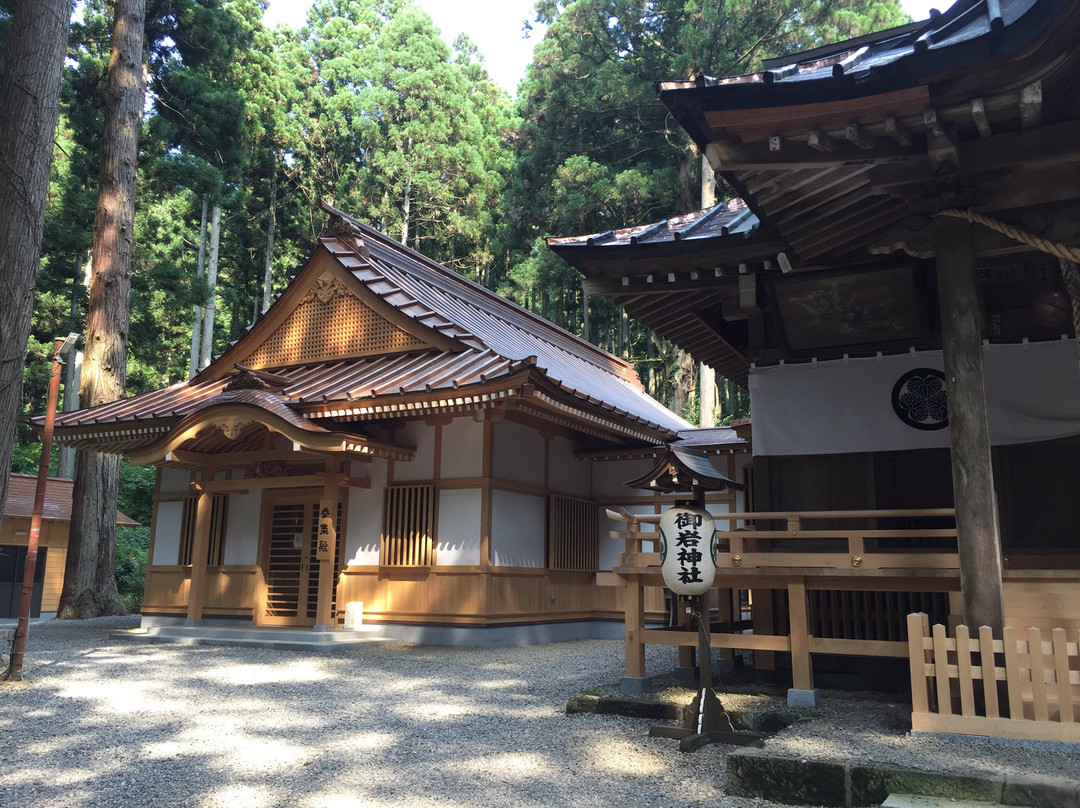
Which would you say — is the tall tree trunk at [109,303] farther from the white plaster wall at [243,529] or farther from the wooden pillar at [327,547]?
the wooden pillar at [327,547]

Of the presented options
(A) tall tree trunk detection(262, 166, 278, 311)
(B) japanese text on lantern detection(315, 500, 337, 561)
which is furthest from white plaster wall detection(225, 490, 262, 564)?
(A) tall tree trunk detection(262, 166, 278, 311)

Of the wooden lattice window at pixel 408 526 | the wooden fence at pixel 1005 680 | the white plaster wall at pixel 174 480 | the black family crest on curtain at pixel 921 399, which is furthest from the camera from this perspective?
the white plaster wall at pixel 174 480

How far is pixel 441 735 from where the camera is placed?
561cm

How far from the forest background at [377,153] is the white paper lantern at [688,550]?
1361 centimetres

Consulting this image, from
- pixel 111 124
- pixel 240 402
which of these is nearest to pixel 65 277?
pixel 111 124

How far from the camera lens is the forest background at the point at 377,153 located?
59.0ft

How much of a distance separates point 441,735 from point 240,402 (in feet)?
22.0

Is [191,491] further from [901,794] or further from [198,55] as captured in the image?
[901,794]

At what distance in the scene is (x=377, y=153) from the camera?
30.7 m

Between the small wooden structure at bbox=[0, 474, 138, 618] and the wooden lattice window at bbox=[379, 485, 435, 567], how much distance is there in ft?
31.6

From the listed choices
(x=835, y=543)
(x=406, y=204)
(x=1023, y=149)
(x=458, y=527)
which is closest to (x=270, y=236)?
(x=406, y=204)

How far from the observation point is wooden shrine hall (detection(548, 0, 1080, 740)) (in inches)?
185

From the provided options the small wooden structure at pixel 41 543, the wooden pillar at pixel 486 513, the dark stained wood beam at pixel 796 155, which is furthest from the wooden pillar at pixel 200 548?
the dark stained wood beam at pixel 796 155

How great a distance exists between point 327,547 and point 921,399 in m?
8.24
